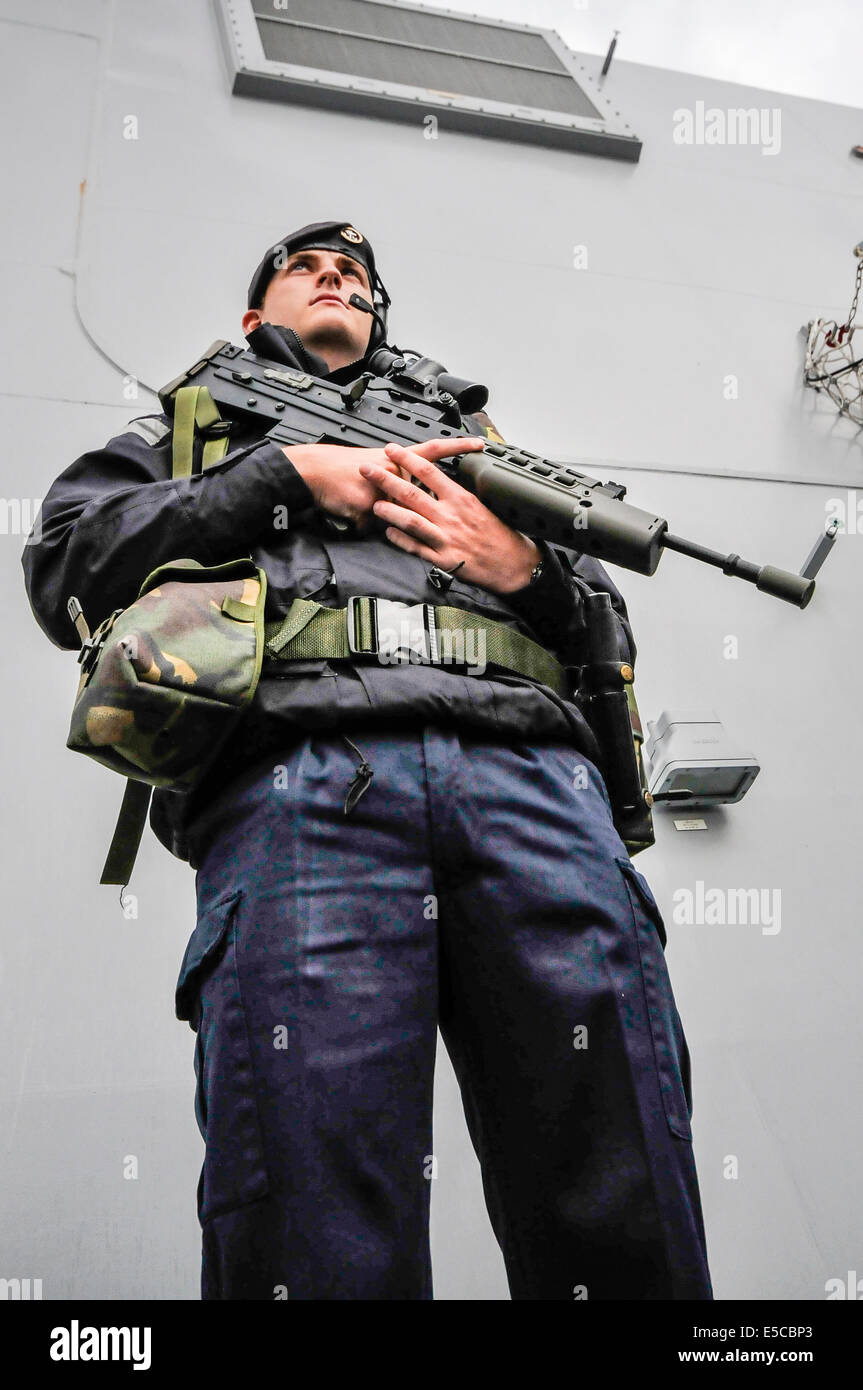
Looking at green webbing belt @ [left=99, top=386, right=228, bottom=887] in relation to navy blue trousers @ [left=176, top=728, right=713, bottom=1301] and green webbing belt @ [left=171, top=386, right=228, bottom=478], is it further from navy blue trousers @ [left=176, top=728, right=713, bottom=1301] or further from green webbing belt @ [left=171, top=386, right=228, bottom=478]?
navy blue trousers @ [left=176, top=728, right=713, bottom=1301]

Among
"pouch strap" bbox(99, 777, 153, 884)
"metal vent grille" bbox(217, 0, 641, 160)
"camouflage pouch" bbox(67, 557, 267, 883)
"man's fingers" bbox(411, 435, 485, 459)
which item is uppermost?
"metal vent grille" bbox(217, 0, 641, 160)

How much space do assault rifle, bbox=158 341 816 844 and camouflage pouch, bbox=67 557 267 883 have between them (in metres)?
0.17

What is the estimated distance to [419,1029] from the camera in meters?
0.74

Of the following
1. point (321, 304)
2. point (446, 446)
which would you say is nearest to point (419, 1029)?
point (446, 446)

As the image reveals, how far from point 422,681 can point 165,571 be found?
0.79 feet

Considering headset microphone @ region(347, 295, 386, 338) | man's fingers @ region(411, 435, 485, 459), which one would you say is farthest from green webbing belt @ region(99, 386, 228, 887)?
headset microphone @ region(347, 295, 386, 338)

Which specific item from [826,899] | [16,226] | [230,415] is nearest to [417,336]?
[16,226]

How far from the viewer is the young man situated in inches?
27.1

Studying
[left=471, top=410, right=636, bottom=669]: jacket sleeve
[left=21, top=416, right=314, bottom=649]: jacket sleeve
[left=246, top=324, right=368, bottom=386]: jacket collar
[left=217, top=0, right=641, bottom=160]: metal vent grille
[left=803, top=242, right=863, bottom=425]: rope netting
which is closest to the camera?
[left=21, top=416, right=314, bottom=649]: jacket sleeve

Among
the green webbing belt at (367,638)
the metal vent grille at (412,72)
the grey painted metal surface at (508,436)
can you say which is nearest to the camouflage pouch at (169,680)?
the green webbing belt at (367,638)

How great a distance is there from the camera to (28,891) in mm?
1427

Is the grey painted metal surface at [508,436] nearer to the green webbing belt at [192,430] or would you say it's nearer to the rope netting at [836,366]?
the rope netting at [836,366]

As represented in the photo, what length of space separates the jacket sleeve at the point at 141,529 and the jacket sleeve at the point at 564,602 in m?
0.24

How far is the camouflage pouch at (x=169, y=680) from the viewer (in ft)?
2.57
